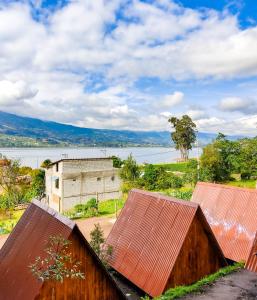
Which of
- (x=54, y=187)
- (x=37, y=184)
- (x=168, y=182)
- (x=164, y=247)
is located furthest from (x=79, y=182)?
(x=164, y=247)

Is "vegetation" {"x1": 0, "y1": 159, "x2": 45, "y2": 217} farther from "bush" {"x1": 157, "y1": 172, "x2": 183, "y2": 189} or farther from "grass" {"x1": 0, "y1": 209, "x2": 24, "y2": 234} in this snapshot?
"bush" {"x1": 157, "y1": 172, "x2": 183, "y2": 189}

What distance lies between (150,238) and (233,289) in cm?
374

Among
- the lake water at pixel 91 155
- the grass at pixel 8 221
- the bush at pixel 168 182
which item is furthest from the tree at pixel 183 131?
the grass at pixel 8 221

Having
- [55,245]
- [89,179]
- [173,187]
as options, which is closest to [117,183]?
[89,179]

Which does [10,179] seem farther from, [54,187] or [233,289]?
[233,289]

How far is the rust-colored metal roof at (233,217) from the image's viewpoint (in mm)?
16203

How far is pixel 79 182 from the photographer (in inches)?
1497

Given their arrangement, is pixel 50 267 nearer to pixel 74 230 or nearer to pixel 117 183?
pixel 74 230

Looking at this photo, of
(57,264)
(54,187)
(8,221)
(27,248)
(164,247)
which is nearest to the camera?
(57,264)

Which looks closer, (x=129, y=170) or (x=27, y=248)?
(x=27, y=248)

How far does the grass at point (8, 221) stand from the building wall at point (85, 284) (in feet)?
58.0

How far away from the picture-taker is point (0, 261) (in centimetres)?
1277

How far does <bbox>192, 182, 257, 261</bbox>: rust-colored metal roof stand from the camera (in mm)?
16203

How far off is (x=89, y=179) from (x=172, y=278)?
27.0m
